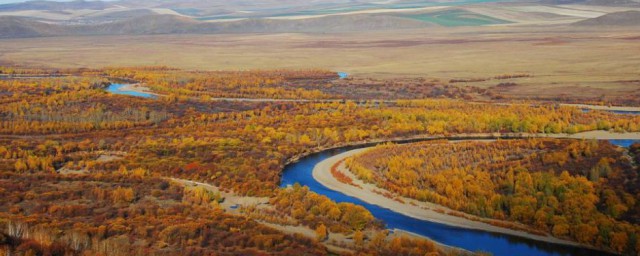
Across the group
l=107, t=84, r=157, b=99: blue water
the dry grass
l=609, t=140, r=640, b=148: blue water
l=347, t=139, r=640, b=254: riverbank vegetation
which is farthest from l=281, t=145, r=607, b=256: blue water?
l=107, t=84, r=157, b=99: blue water

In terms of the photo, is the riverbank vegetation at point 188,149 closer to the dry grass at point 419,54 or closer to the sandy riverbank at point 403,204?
the sandy riverbank at point 403,204

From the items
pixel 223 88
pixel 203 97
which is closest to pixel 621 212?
pixel 203 97

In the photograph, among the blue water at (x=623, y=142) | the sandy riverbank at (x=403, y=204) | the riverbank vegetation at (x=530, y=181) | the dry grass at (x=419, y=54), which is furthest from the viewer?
the dry grass at (x=419, y=54)

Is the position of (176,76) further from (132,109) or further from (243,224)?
(243,224)

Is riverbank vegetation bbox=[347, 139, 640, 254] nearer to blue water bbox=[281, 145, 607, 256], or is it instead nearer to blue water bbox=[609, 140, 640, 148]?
blue water bbox=[281, 145, 607, 256]

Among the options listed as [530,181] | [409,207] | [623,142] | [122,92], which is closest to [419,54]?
[122,92]

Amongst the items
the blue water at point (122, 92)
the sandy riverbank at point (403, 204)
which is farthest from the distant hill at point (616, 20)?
the sandy riverbank at point (403, 204)
